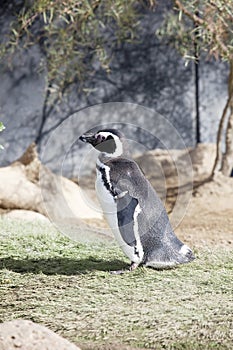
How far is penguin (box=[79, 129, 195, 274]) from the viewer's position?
11.9ft

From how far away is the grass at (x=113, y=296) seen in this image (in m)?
2.88

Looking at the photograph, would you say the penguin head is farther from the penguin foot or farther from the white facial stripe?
the penguin foot

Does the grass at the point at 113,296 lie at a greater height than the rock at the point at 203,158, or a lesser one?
greater

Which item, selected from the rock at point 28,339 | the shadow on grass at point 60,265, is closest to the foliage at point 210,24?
the shadow on grass at point 60,265

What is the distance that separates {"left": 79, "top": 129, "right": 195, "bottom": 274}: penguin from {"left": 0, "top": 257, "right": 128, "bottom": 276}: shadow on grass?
0.21 meters

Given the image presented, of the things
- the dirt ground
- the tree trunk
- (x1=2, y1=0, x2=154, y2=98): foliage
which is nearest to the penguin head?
the dirt ground

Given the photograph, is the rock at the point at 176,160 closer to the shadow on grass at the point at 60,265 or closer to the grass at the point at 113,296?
the grass at the point at 113,296

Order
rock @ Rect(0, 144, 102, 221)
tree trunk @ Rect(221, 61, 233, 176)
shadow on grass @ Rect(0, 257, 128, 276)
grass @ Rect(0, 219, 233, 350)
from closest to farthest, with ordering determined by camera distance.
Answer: grass @ Rect(0, 219, 233, 350) < shadow on grass @ Rect(0, 257, 128, 276) < rock @ Rect(0, 144, 102, 221) < tree trunk @ Rect(221, 61, 233, 176)

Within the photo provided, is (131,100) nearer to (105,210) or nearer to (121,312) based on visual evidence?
(105,210)

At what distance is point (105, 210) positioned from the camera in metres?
3.65

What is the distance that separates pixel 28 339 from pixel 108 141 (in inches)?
53.2

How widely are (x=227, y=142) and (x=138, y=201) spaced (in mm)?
2828

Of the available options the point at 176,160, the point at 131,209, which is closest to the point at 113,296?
the point at 131,209

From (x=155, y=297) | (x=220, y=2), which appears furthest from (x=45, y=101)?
(x=155, y=297)
